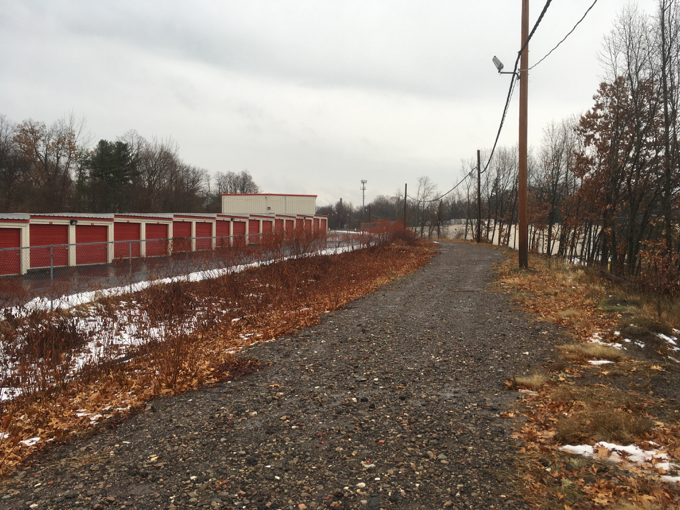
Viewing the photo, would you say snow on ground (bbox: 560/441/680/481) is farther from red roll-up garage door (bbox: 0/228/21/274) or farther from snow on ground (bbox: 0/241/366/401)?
red roll-up garage door (bbox: 0/228/21/274)

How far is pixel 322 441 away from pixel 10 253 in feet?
63.8

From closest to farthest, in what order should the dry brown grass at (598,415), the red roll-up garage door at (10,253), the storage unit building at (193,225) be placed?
1. the dry brown grass at (598,415)
2. the red roll-up garage door at (10,253)
3. the storage unit building at (193,225)

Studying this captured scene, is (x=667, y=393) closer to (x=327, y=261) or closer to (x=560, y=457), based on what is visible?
(x=560, y=457)

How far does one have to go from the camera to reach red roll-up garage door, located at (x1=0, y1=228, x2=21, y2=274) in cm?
1730

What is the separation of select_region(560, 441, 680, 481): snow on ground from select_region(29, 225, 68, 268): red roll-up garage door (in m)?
20.8

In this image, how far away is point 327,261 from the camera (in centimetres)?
1956

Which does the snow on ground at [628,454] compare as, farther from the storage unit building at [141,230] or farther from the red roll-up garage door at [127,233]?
the red roll-up garage door at [127,233]

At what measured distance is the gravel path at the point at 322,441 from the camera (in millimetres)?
3445

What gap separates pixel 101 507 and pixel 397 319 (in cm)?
697

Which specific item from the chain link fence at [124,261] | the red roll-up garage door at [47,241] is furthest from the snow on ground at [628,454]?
the red roll-up garage door at [47,241]

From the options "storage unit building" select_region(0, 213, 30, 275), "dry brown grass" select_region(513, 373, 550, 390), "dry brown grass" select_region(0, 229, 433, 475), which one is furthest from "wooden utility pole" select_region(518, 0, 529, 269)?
"storage unit building" select_region(0, 213, 30, 275)

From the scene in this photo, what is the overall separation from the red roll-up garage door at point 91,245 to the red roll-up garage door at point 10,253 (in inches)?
90.7

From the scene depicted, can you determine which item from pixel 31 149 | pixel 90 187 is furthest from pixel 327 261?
pixel 31 149

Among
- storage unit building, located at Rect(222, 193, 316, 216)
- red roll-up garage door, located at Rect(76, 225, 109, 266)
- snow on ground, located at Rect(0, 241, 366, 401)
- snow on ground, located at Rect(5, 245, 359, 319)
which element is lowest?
snow on ground, located at Rect(0, 241, 366, 401)
